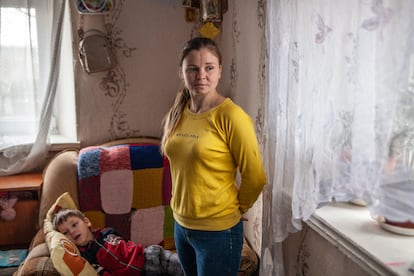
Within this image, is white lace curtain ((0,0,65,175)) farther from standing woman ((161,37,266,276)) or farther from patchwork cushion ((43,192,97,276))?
standing woman ((161,37,266,276))

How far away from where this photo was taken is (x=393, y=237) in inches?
39.4

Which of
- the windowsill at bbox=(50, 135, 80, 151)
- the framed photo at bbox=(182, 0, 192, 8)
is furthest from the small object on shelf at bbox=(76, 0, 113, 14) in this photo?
the windowsill at bbox=(50, 135, 80, 151)

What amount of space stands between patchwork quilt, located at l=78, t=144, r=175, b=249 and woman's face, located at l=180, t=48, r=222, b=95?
950 mm

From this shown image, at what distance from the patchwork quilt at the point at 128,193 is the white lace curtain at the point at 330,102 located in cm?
86

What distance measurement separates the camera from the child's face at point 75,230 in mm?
1797

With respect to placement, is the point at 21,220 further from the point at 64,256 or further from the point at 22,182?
the point at 64,256

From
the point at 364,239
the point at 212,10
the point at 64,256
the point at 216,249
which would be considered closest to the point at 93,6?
the point at 212,10

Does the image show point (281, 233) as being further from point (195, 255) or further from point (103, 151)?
point (103, 151)

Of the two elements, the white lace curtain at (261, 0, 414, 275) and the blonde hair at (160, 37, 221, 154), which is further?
the blonde hair at (160, 37, 221, 154)

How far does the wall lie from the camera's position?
227 cm

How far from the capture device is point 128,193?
2.09 meters

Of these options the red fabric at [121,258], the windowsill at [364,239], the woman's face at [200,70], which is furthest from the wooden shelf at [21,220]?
the windowsill at [364,239]

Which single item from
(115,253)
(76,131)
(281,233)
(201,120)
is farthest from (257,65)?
(76,131)

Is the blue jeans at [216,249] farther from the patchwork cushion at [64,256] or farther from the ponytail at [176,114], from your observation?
the patchwork cushion at [64,256]
